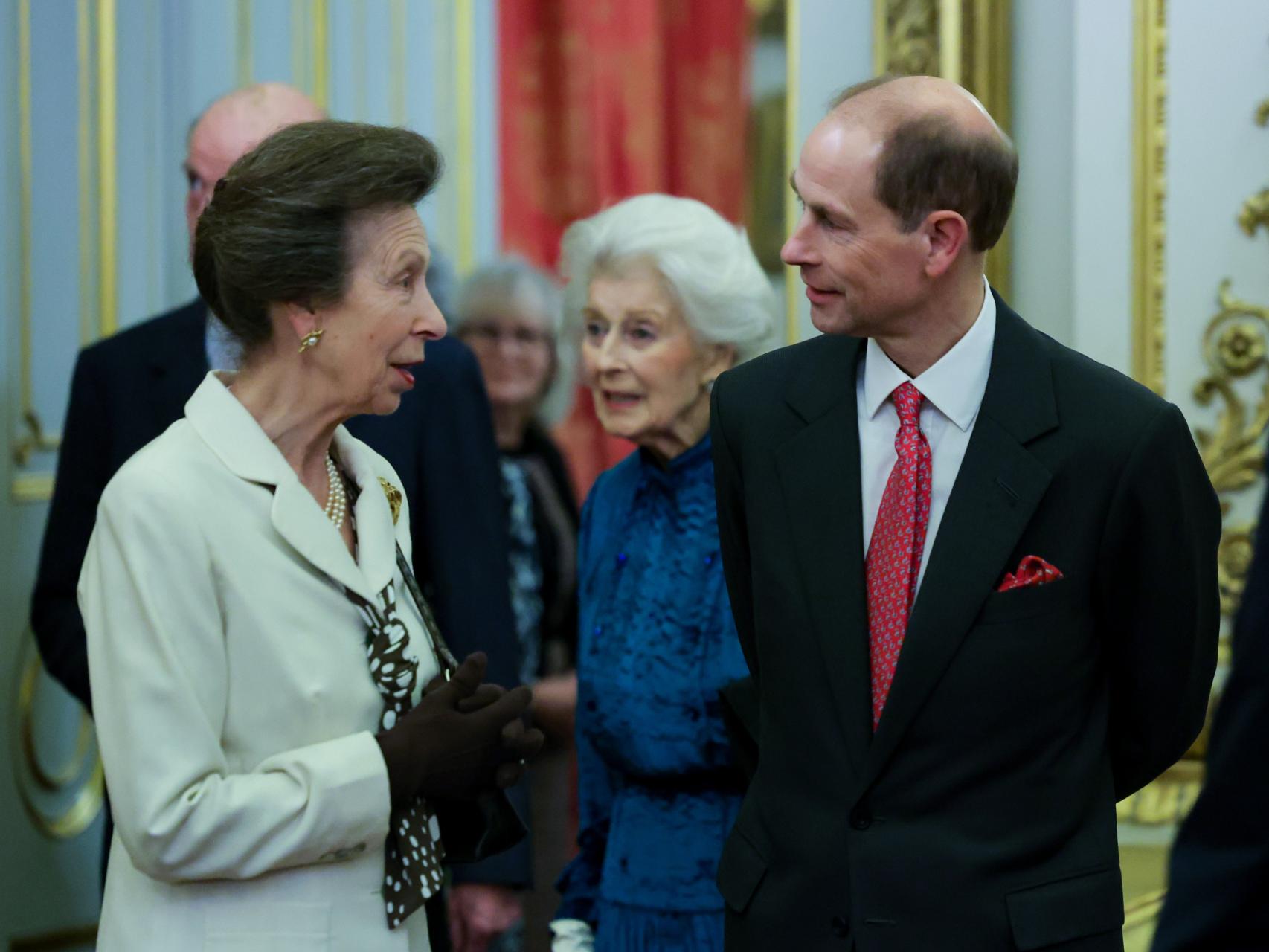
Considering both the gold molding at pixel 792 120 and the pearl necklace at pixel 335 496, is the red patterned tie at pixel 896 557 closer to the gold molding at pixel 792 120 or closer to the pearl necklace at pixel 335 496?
Result: the pearl necklace at pixel 335 496

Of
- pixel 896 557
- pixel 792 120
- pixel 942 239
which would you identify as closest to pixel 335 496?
pixel 896 557

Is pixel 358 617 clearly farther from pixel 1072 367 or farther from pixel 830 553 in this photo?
pixel 1072 367

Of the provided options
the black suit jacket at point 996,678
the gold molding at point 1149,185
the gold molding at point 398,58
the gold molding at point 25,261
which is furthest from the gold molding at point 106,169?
the black suit jacket at point 996,678

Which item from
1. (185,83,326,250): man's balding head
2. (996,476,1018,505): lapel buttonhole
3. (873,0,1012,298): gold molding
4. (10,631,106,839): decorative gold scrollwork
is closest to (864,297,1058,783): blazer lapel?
(996,476,1018,505): lapel buttonhole

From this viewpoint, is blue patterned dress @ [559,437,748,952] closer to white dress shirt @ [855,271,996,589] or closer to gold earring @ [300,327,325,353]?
white dress shirt @ [855,271,996,589]

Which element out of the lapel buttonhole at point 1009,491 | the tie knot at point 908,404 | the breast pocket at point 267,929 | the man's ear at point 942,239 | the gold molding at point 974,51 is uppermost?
the gold molding at point 974,51

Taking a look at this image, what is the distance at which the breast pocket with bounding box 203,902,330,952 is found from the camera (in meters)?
1.88

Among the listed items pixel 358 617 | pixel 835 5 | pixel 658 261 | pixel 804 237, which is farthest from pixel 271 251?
pixel 835 5

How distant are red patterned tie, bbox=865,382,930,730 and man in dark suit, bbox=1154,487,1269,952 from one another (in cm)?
66

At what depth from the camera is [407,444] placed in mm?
2662

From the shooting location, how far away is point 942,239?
1.97 meters

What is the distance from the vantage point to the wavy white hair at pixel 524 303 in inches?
152

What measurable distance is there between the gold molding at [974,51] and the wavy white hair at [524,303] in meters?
0.96

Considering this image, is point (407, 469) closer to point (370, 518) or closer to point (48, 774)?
point (370, 518)
